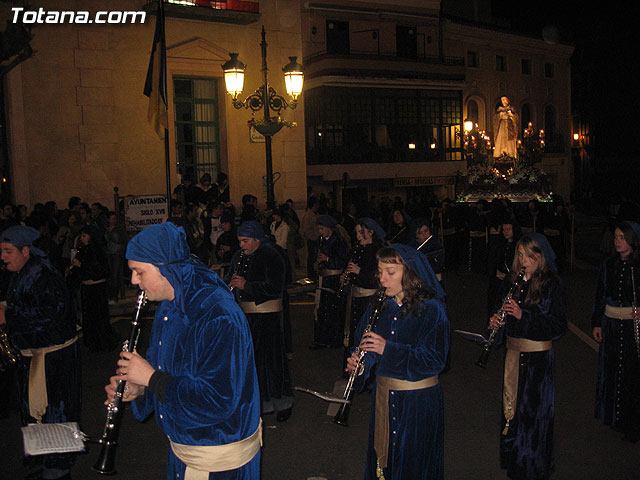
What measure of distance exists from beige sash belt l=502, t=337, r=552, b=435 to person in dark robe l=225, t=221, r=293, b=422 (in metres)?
2.49

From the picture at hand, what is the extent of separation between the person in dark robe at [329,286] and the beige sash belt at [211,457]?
658 centimetres

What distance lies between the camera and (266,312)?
7.01m

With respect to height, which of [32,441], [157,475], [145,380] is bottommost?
[157,475]

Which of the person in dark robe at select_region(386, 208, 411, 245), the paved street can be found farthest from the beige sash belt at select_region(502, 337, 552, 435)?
the person in dark robe at select_region(386, 208, 411, 245)

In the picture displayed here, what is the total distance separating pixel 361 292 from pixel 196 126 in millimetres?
12946

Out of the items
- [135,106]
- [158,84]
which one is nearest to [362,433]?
[158,84]

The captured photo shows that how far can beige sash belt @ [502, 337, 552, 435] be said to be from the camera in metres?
5.35

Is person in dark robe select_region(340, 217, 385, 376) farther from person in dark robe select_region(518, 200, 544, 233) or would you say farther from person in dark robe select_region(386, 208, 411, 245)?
person in dark robe select_region(518, 200, 544, 233)

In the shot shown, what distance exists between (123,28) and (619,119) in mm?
Result: 52552

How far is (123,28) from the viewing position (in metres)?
18.1

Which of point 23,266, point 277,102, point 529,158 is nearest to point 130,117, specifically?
point 277,102

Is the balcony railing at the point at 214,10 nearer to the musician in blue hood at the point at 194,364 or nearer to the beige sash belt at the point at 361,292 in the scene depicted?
the beige sash belt at the point at 361,292

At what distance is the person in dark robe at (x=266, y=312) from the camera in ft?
22.8

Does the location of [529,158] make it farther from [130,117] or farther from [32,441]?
[32,441]
